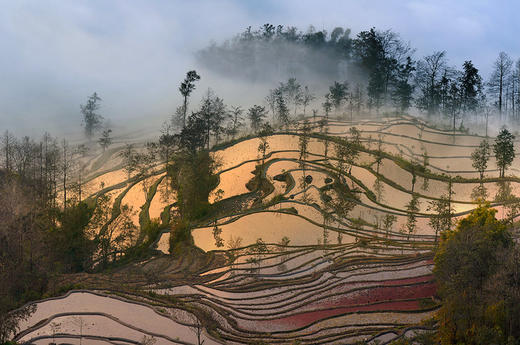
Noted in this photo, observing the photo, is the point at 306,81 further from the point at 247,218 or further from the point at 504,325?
the point at 504,325

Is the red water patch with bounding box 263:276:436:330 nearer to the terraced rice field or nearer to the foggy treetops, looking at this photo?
the terraced rice field

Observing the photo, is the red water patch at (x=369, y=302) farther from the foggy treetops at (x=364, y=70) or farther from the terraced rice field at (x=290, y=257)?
the foggy treetops at (x=364, y=70)

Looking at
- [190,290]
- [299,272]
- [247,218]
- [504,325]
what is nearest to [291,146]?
[247,218]

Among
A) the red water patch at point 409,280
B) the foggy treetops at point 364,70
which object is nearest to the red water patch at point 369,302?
the red water patch at point 409,280

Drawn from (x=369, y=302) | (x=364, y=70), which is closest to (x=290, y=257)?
(x=369, y=302)

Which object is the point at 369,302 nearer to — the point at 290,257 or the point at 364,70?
the point at 290,257
